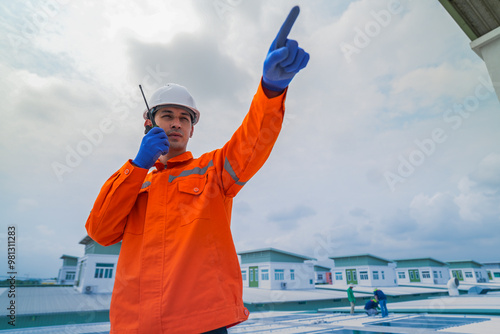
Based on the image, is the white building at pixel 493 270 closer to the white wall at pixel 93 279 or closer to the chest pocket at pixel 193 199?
the white wall at pixel 93 279

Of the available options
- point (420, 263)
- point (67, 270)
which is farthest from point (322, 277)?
point (67, 270)

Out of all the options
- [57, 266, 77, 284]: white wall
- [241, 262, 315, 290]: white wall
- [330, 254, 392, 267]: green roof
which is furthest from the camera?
[57, 266, 77, 284]: white wall

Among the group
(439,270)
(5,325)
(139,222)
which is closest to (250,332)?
(139,222)

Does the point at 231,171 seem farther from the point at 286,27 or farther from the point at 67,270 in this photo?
the point at 67,270

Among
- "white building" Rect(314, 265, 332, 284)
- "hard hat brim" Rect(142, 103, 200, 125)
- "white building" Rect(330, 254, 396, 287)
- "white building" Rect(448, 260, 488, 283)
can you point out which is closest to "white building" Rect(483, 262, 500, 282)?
"white building" Rect(448, 260, 488, 283)

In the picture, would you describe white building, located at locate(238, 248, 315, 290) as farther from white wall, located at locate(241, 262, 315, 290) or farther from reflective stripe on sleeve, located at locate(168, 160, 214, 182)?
reflective stripe on sleeve, located at locate(168, 160, 214, 182)

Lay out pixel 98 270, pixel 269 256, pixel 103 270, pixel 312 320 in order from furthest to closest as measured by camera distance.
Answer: pixel 269 256 < pixel 103 270 < pixel 98 270 < pixel 312 320

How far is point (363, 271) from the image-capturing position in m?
29.8

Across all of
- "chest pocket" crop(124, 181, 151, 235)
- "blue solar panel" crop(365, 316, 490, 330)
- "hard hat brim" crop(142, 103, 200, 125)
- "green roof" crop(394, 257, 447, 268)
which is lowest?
"blue solar panel" crop(365, 316, 490, 330)

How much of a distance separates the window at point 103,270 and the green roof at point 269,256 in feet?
40.4

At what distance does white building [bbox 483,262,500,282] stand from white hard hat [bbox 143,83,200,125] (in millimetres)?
57506

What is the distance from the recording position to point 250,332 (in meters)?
8.99

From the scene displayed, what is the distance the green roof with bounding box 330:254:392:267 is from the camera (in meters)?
29.8

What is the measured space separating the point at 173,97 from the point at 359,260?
1304 inches
